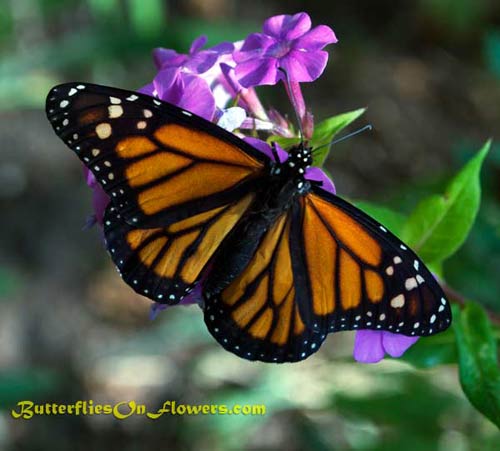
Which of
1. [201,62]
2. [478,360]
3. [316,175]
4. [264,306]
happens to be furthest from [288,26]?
[478,360]

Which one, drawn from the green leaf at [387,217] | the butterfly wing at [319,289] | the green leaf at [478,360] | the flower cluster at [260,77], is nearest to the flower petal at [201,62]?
the flower cluster at [260,77]

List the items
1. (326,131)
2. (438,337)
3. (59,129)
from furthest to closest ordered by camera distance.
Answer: (438,337) → (326,131) → (59,129)

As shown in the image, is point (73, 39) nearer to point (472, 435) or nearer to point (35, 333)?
point (35, 333)

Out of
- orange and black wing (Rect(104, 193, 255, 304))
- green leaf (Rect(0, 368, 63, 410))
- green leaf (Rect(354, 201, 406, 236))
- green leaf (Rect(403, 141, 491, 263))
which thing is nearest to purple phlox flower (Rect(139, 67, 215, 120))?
orange and black wing (Rect(104, 193, 255, 304))

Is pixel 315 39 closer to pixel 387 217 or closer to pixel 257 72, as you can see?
pixel 257 72

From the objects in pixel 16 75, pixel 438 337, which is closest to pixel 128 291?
pixel 16 75
